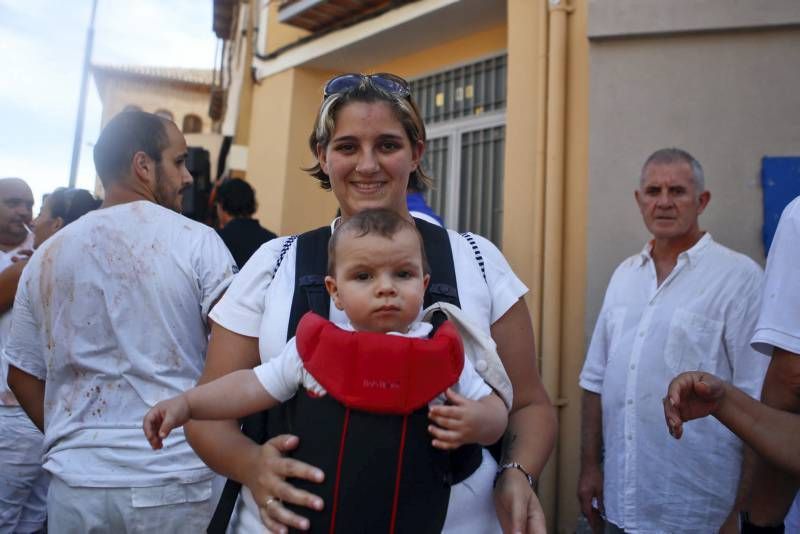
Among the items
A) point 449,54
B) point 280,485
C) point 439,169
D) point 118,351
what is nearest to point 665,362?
point 280,485

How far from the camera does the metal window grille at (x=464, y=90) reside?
6.39m

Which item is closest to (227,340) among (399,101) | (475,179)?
(399,101)

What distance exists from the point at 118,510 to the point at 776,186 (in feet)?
13.2

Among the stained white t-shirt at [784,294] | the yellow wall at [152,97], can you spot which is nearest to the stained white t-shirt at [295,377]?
the stained white t-shirt at [784,294]

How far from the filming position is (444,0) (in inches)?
243

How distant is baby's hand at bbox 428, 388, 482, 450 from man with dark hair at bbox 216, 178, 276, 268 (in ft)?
9.33

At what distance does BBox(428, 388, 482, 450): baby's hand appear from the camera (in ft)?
4.79

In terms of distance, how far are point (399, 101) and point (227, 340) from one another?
0.82 m

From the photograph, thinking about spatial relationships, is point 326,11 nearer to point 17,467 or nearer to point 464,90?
point 464,90

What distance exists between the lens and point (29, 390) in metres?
2.81

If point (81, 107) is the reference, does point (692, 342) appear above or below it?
below

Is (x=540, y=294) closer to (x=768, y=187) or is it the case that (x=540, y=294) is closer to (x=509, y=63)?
(x=768, y=187)

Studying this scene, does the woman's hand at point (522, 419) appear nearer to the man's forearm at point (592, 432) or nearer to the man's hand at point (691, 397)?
the man's hand at point (691, 397)

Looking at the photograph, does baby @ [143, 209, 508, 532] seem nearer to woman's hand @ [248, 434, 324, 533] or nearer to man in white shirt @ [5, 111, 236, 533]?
woman's hand @ [248, 434, 324, 533]
